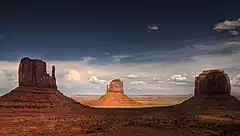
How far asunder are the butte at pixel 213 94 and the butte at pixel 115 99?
29536 millimetres

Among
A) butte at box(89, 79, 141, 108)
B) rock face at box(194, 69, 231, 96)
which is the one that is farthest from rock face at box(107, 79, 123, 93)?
rock face at box(194, 69, 231, 96)

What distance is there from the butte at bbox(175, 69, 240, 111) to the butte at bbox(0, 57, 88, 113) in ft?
95.9

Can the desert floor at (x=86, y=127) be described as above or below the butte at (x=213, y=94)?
below

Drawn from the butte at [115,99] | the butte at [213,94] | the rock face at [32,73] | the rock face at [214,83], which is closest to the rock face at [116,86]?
the butte at [115,99]

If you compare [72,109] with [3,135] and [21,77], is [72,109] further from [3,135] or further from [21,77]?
[3,135]

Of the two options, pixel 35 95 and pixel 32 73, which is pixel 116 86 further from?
pixel 35 95

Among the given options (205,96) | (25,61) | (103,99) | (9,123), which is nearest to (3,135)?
(9,123)

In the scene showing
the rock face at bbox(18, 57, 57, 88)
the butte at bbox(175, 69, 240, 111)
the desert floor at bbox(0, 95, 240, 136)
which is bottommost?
the desert floor at bbox(0, 95, 240, 136)

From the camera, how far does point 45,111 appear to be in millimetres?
60938

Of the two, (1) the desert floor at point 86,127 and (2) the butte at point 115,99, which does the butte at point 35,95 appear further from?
(2) the butte at point 115,99

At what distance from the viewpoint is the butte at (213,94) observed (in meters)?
78.9

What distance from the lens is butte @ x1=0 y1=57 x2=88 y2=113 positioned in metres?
60.3

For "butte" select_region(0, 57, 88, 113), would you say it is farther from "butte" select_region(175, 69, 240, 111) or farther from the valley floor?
"butte" select_region(175, 69, 240, 111)

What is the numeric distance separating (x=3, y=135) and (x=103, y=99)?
244 ft
